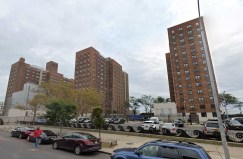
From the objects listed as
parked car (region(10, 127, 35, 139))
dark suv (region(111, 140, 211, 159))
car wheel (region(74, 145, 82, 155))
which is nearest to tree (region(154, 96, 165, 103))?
parked car (region(10, 127, 35, 139))

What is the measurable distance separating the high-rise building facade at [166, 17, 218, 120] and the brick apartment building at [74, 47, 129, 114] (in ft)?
148

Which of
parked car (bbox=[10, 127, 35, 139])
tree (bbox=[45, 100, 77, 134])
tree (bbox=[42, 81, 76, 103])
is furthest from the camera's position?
tree (bbox=[42, 81, 76, 103])

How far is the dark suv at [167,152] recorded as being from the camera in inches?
214

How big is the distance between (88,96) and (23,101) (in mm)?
65668

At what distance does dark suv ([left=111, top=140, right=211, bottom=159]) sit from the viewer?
17.9 feet

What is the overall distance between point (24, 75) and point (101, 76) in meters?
53.9

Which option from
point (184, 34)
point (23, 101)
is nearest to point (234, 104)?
point (184, 34)

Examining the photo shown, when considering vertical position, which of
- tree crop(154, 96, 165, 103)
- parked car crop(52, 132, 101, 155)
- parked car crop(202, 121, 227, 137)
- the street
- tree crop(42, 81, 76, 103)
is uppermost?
tree crop(154, 96, 165, 103)

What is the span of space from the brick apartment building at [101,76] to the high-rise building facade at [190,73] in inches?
1771

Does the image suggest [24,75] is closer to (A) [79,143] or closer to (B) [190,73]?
(B) [190,73]

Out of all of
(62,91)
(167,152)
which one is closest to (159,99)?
(62,91)

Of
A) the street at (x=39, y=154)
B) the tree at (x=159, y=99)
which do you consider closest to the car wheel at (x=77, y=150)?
the street at (x=39, y=154)

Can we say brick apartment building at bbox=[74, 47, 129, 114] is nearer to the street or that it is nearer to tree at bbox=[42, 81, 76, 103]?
tree at bbox=[42, 81, 76, 103]

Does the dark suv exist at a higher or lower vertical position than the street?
higher
